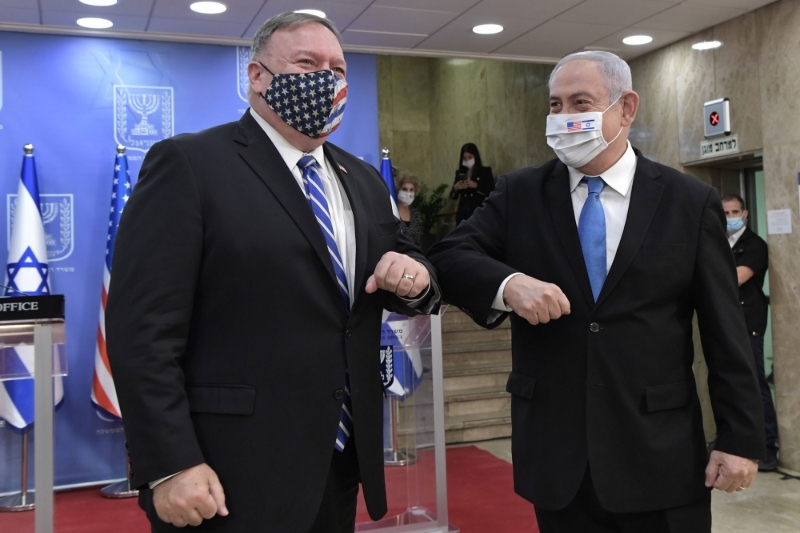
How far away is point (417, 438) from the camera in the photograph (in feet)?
13.3

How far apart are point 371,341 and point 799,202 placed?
468cm

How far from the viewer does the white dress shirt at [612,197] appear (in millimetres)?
1845

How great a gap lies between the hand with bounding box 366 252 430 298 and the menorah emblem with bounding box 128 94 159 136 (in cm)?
465

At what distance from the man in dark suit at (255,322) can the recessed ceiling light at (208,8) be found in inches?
144

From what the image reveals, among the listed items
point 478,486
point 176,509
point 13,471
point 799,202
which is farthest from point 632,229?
point 799,202

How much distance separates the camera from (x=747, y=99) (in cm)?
579

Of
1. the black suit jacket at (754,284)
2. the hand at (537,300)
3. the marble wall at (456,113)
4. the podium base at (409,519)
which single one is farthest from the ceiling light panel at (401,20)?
the marble wall at (456,113)

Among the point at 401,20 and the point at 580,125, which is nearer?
the point at 580,125

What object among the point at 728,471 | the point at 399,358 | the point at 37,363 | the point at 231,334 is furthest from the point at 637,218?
the point at 399,358

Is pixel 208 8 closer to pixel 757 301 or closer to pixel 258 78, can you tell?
pixel 258 78

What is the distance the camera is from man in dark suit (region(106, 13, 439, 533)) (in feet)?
4.67

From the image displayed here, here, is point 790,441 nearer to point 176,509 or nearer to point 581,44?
point 581,44

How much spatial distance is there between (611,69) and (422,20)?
3925 millimetres

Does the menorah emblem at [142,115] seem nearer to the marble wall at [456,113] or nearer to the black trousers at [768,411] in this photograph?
the black trousers at [768,411]
